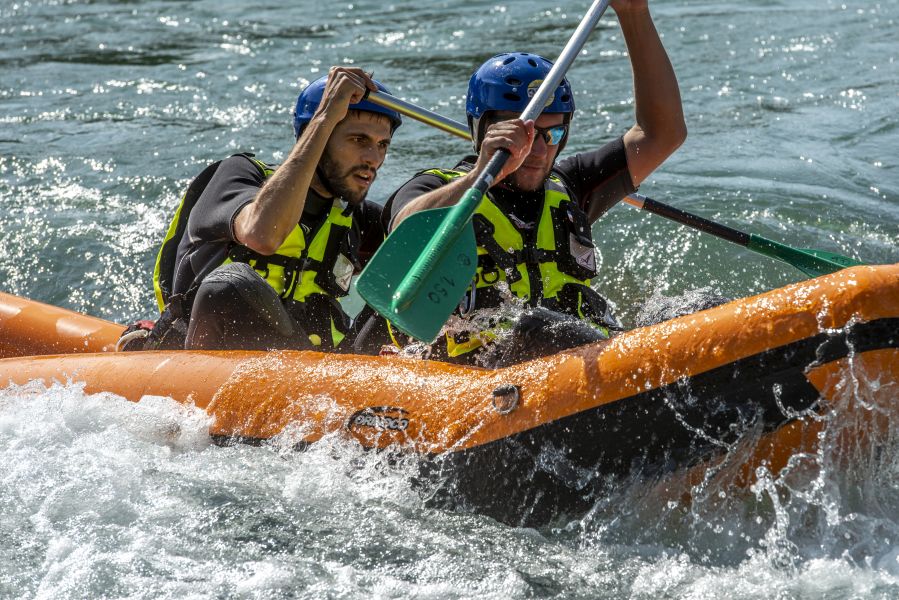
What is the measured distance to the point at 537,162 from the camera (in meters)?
3.53

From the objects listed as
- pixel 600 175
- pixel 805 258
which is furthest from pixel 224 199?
pixel 805 258

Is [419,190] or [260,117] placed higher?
[419,190]

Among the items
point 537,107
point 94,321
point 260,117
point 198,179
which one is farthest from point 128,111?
point 537,107

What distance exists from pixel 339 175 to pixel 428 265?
112 centimetres

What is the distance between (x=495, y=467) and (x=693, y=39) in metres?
7.97

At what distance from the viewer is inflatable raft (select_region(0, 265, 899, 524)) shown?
2.55 metres

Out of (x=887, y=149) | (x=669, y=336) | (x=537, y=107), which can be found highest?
(x=537, y=107)

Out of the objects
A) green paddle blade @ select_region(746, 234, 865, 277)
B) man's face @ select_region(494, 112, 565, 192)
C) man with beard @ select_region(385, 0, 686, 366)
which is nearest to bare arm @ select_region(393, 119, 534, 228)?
man with beard @ select_region(385, 0, 686, 366)

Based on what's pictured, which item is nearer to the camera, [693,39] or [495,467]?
[495,467]

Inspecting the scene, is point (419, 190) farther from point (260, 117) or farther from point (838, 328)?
point (260, 117)

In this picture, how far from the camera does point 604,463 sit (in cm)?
284

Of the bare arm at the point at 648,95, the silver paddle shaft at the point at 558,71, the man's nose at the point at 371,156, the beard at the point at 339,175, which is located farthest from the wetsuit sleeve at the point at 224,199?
the bare arm at the point at 648,95

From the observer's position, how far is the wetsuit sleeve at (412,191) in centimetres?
351

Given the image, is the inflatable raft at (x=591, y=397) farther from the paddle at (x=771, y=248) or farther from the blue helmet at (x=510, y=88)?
the paddle at (x=771, y=248)
